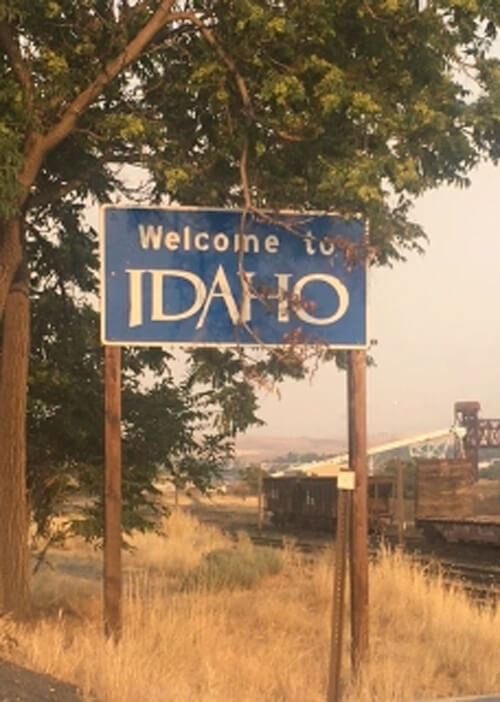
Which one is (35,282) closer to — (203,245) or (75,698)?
(203,245)

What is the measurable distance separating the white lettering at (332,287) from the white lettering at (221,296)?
1.76ft

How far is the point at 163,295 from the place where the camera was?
385 inches

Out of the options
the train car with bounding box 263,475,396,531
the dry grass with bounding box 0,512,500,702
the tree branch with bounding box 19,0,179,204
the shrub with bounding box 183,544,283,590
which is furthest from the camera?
the train car with bounding box 263,475,396,531

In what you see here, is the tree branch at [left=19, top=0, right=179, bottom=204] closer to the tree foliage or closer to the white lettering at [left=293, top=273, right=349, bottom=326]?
the tree foliage

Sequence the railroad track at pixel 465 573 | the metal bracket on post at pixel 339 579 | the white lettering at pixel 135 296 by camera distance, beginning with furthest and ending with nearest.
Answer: the railroad track at pixel 465 573, the white lettering at pixel 135 296, the metal bracket on post at pixel 339 579

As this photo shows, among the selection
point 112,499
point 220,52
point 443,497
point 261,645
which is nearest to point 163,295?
point 112,499

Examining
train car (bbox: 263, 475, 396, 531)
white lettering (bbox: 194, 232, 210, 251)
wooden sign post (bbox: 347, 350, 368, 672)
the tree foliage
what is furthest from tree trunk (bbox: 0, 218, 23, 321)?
train car (bbox: 263, 475, 396, 531)

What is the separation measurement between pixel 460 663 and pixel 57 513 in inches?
211

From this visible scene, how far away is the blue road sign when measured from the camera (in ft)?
32.1

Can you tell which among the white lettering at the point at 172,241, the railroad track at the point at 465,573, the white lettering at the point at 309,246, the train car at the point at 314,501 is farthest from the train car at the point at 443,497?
the white lettering at the point at 172,241

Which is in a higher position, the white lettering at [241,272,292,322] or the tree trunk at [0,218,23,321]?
the tree trunk at [0,218,23,321]

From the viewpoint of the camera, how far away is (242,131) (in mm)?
10516

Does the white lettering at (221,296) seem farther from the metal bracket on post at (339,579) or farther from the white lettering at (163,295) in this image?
the metal bracket on post at (339,579)

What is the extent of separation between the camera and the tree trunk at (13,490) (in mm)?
11055
